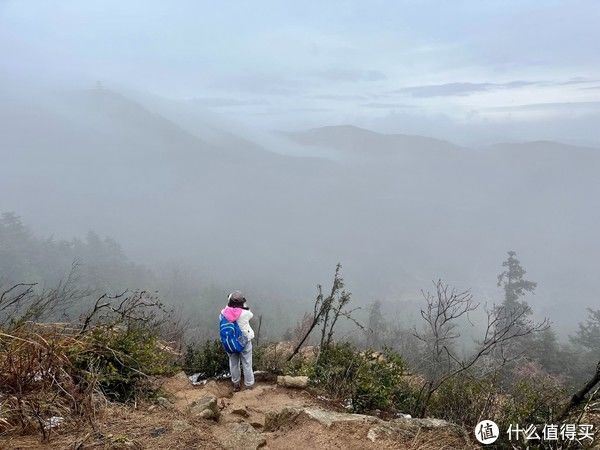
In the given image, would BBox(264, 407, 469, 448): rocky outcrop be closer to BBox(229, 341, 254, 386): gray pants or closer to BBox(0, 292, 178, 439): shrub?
BBox(0, 292, 178, 439): shrub

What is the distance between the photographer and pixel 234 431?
450 centimetres

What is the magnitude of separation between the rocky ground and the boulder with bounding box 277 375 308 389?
110 cm

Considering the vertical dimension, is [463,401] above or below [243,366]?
above

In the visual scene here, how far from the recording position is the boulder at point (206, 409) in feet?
16.0

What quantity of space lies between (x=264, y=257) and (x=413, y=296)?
164 ft

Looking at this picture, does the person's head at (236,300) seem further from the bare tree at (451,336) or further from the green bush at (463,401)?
the green bush at (463,401)

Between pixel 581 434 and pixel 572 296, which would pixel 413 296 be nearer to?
pixel 572 296

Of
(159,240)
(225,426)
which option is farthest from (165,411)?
(159,240)

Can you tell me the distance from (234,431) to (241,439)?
0.22 meters

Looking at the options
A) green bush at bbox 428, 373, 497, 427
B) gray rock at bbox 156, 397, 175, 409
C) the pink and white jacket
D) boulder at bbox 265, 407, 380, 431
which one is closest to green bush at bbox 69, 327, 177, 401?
gray rock at bbox 156, 397, 175, 409

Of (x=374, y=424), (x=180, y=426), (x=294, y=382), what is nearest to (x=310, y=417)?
(x=374, y=424)

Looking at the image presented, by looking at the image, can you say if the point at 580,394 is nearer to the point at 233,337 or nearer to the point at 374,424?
the point at 374,424

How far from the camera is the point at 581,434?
3.96m

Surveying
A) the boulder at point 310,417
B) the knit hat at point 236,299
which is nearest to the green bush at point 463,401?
the boulder at point 310,417
